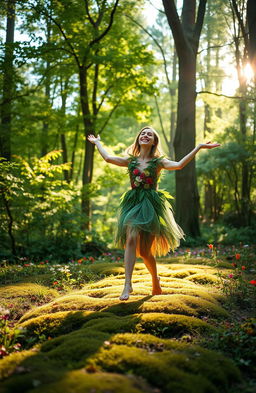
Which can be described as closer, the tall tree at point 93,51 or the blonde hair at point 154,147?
the blonde hair at point 154,147

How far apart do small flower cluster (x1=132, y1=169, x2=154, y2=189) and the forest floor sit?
1.47 m

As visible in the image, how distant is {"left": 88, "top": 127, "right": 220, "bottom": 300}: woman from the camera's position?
4.15m

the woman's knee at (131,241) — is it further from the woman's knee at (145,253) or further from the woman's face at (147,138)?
the woman's face at (147,138)

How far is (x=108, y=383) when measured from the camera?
2105mm

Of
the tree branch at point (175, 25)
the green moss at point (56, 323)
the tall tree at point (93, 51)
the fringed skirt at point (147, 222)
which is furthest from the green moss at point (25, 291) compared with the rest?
the tree branch at point (175, 25)

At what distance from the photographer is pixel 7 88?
31.6 feet

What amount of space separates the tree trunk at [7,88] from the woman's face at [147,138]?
6.05 metres

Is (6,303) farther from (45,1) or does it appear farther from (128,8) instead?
(128,8)

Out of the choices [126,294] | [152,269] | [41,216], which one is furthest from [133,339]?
[41,216]

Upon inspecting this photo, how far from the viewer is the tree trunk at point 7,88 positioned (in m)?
9.03

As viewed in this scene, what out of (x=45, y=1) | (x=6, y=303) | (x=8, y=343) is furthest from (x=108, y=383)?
(x=45, y=1)

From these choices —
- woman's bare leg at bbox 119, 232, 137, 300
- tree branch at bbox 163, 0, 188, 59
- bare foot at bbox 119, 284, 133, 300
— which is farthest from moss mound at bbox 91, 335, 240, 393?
tree branch at bbox 163, 0, 188, 59

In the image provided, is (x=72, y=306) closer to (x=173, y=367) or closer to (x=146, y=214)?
(x=146, y=214)

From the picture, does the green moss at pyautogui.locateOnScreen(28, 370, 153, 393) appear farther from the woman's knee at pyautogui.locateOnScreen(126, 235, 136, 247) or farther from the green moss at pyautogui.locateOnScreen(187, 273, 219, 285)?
the green moss at pyautogui.locateOnScreen(187, 273, 219, 285)
